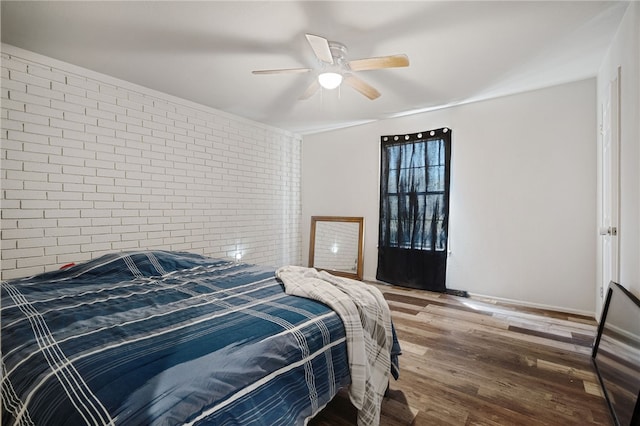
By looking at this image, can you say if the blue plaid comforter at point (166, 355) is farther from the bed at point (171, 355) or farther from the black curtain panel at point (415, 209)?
the black curtain panel at point (415, 209)

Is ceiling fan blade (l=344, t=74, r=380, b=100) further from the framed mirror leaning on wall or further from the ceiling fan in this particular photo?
the framed mirror leaning on wall

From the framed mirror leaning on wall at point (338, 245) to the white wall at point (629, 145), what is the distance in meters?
2.95

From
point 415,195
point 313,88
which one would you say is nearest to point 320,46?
point 313,88

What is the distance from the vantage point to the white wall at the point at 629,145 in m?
1.96

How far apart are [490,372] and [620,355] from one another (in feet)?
2.39

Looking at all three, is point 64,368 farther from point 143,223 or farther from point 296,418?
point 143,223

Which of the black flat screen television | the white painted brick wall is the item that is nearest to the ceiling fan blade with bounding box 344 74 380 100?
the white painted brick wall

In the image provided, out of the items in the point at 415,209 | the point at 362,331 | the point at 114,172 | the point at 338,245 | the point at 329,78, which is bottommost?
the point at 362,331

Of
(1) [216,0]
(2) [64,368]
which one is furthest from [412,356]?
(1) [216,0]

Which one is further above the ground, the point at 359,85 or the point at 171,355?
the point at 359,85

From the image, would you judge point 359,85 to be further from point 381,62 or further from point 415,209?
point 415,209

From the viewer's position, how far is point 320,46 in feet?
7.14

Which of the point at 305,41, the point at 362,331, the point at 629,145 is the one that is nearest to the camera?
the point at 362,331

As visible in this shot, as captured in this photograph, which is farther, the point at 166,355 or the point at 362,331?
Result: the point at 362,331
